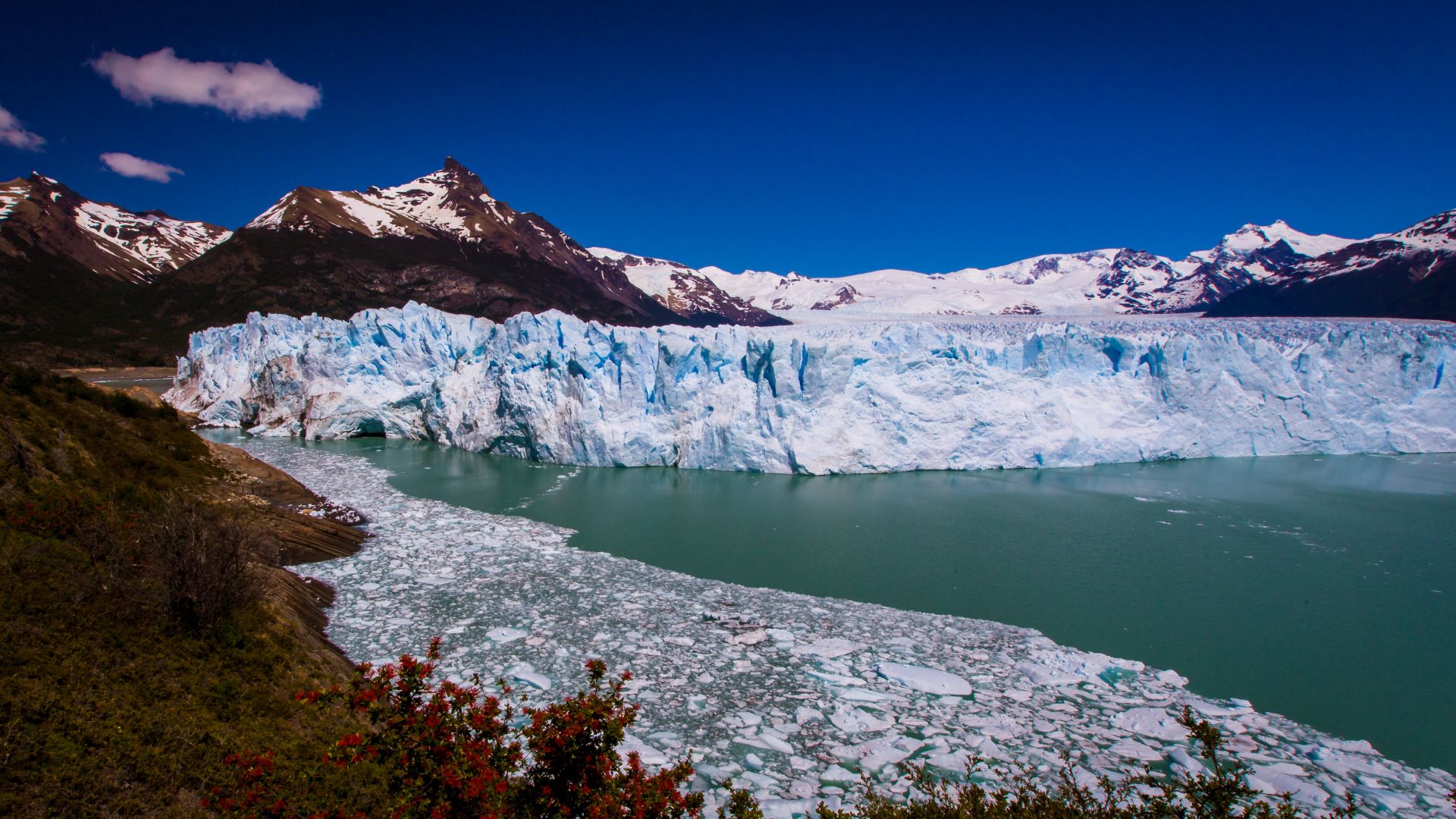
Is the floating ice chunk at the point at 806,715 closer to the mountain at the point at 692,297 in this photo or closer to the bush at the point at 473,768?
the bush at the point at 473,768

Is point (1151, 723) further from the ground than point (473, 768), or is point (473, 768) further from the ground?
point (473, 768)

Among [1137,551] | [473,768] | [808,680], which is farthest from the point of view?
[1137,551]

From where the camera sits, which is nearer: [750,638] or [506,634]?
[506,634]

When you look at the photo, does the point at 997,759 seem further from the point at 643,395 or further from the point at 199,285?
the point at 199,285

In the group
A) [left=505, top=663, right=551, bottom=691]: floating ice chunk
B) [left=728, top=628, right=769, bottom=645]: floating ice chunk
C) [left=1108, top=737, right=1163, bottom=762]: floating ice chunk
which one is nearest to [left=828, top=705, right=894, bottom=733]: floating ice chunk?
[left=728, top=628, right=769, bottom=645]: floating ice chunk

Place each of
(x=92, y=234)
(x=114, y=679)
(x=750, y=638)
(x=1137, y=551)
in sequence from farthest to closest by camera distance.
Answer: (x=92, y=234) < (x=1137, y=551) < (x=750, y=638) < (x=114, y=679)

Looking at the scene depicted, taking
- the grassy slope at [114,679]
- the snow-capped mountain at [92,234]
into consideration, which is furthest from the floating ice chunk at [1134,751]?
the snow-capped mountain at [92,234]

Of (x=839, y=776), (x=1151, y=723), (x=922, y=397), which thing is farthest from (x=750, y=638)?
(x=922, y=397)

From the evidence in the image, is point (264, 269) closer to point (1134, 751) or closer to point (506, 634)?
point (506, 634)
